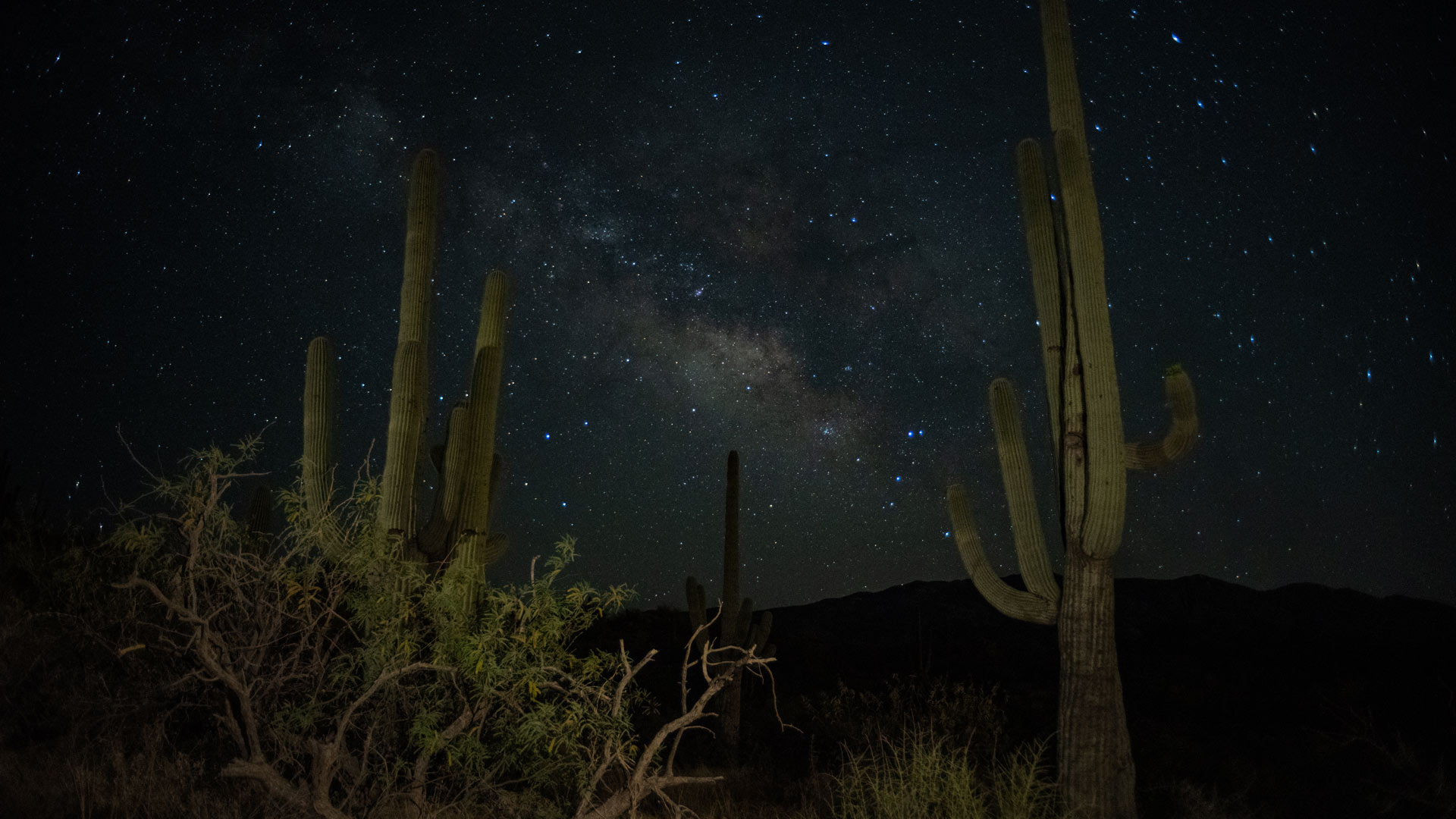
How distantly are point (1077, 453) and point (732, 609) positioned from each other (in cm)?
581

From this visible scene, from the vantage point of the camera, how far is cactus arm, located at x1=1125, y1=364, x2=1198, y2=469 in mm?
7125

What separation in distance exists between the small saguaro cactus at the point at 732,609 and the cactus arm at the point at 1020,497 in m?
4.21

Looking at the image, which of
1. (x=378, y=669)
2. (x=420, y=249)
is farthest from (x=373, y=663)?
(x=420, y=249)

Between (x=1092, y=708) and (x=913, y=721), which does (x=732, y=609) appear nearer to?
(x=913, y=721)

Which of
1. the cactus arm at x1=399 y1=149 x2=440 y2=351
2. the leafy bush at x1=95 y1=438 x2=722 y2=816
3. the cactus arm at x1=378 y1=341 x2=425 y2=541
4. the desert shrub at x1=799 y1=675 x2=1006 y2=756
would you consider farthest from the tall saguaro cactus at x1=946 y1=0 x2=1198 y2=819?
the cactus arm at x1=399 y1=149 x2=440 y2=351

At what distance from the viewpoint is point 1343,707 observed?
1546cm

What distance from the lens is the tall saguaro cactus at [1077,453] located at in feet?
21.7

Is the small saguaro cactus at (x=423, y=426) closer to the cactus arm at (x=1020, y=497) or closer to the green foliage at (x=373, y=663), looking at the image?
the green foliage at (x=373, y=663)

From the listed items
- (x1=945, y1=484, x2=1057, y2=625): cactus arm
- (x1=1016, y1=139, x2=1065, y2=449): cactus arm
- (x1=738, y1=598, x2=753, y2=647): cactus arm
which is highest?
(x1=1016, y1=139, x2=1065, y2=449): cactus arm

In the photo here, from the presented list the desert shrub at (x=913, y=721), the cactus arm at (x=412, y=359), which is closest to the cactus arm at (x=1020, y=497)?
the desert shrub at (x=913, y=721)

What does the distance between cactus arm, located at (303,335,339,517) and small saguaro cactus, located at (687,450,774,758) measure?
17.0ft

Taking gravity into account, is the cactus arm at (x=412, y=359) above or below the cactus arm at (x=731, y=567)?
above

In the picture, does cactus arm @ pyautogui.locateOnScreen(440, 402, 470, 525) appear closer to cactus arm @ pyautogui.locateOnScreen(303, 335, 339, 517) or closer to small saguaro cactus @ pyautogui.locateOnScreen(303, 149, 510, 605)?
small saguaro cactus @ pyautogui.locateOnScreen(303, 149, 510, 605)

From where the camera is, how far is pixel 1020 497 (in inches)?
316
